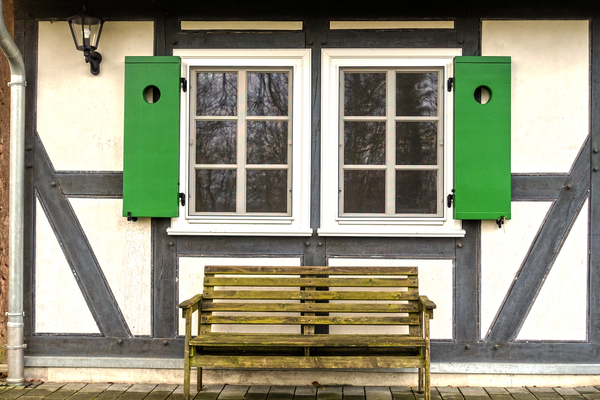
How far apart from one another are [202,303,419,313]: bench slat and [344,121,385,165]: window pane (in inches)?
44.4

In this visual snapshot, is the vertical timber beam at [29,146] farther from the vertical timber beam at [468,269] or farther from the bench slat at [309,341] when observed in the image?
the vertical timber beam at [468,269]

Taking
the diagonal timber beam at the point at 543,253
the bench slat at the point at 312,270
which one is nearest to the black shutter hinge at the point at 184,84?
the bench slat at the point at 312,270

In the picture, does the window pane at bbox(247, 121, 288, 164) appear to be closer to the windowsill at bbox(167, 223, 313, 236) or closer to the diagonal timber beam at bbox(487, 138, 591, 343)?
the windowsill at bbox(167, 223, 313, 236)

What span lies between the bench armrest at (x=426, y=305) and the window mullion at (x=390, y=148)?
0.73m

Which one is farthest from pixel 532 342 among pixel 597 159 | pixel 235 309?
pixel 235 309

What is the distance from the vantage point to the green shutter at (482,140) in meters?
4.09

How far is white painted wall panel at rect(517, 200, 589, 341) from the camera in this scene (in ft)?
13.7

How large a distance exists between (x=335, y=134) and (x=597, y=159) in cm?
207

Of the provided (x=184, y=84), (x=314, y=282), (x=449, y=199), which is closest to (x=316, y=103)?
(x=184, y=84)

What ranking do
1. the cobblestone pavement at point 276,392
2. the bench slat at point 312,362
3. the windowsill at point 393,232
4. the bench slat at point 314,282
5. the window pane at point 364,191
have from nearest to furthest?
the bench slat at point 312,362 < the cobblestone pavement at point 276,392 < the bench slat at point 314,282 < the windowsill at point 393,232 < the window pane at point 364,191

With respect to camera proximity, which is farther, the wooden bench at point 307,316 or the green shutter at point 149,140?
the green shutter at point 149,140

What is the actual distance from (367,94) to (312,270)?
1.47 meters

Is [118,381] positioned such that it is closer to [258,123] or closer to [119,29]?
[258,123]

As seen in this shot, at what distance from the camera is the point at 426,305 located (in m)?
3.69
